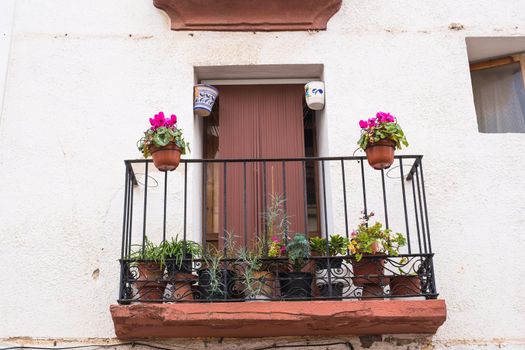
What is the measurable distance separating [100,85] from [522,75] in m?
4.15

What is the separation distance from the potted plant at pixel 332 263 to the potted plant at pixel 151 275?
1.24 m

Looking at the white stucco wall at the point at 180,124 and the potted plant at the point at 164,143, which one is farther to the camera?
the white stucco wall at the point at 180,124

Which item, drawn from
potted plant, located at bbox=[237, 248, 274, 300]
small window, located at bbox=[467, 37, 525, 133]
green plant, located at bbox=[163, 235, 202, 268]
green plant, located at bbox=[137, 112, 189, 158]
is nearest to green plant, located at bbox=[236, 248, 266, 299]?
potted plant, located at bbox=[237, 248, 274, 300]

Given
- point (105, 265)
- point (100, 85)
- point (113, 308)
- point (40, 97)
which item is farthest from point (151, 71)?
point (113, 308)

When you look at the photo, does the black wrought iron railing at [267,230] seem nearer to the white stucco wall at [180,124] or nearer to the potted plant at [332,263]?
the potted plant at [332,263]

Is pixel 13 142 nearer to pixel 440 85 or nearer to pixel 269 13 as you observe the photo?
pixel 269 13

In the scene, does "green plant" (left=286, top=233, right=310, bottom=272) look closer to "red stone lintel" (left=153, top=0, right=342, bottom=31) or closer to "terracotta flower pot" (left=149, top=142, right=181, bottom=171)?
"terracotta flower pot" (left=149, top=142, right=181, bottom=171)

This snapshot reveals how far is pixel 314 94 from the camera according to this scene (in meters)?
7.16

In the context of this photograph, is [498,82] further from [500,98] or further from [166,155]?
[166,155]

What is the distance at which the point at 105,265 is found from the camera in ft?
21.5

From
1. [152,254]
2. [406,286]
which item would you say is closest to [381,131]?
[406,286]

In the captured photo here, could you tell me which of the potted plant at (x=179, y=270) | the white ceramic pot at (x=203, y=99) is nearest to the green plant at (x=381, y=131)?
the white ceramic pot at (x=203, y=99)

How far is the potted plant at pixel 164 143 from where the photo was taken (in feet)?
20.3

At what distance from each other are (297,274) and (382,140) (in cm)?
127
